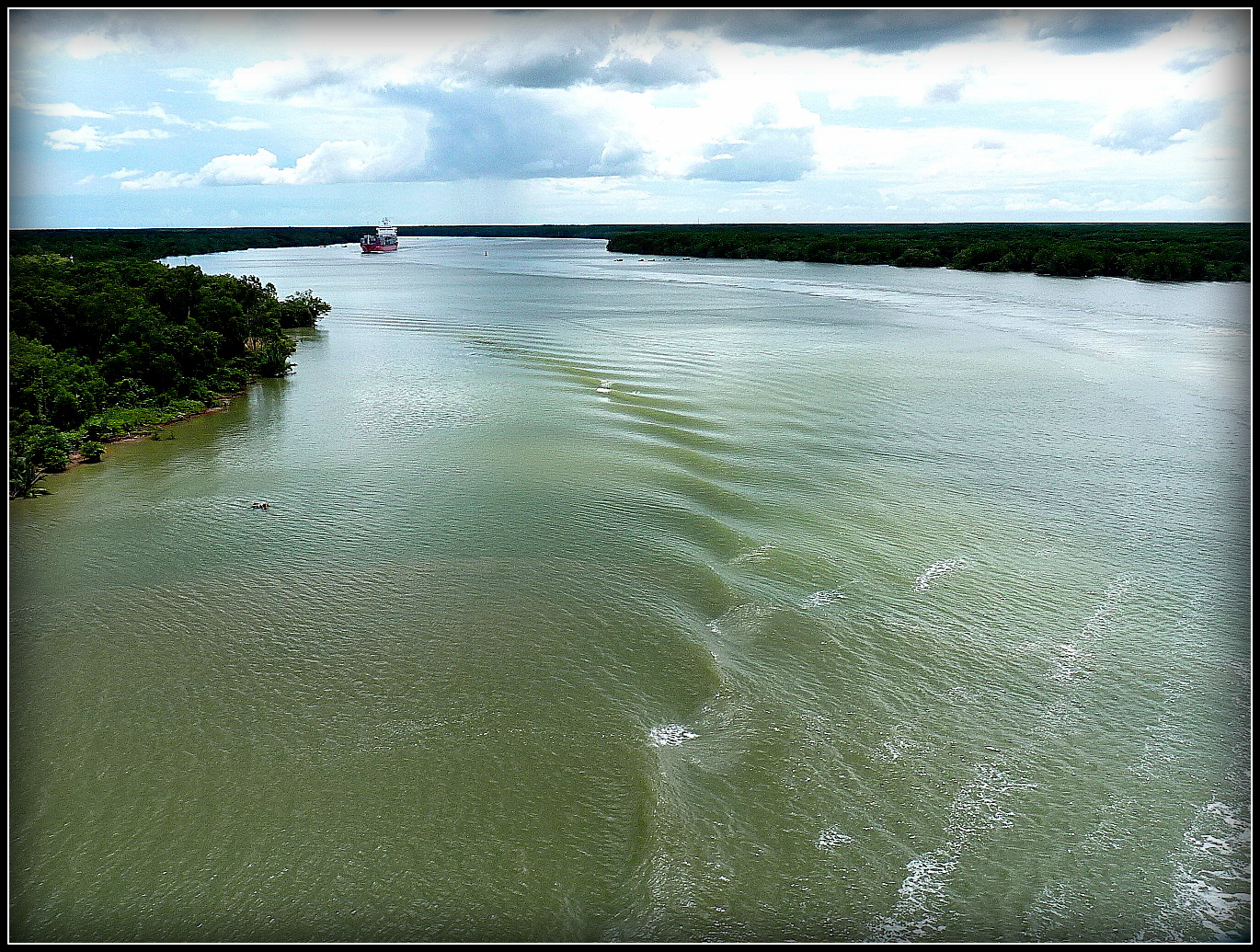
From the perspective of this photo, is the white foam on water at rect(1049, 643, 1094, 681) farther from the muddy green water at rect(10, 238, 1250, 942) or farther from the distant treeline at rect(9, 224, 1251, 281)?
the distant treeline at rect(9, 224, 1251, 281)

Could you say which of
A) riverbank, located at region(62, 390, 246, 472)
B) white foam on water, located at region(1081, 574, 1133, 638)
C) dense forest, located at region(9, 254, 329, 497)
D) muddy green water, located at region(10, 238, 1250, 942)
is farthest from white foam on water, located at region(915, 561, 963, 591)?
riverbank, located at region(62, 390, 246, 472)

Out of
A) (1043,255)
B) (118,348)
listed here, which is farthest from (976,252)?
(118,348)

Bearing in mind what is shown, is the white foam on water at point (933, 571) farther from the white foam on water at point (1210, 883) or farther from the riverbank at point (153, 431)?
the riverbank at point (153, 431)

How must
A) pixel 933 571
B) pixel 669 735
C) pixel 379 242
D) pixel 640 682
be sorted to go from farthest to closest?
pixel 379 242 < pixel 933 571 < pixel 640 682 < pixel 669 735

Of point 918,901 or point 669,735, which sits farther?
point 669,735

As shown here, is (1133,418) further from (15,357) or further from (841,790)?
(15,357)

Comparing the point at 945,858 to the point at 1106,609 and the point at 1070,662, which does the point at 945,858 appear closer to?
the point at 1070,662

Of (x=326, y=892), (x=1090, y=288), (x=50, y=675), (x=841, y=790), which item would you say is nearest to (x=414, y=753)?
(x=326, y=892)
